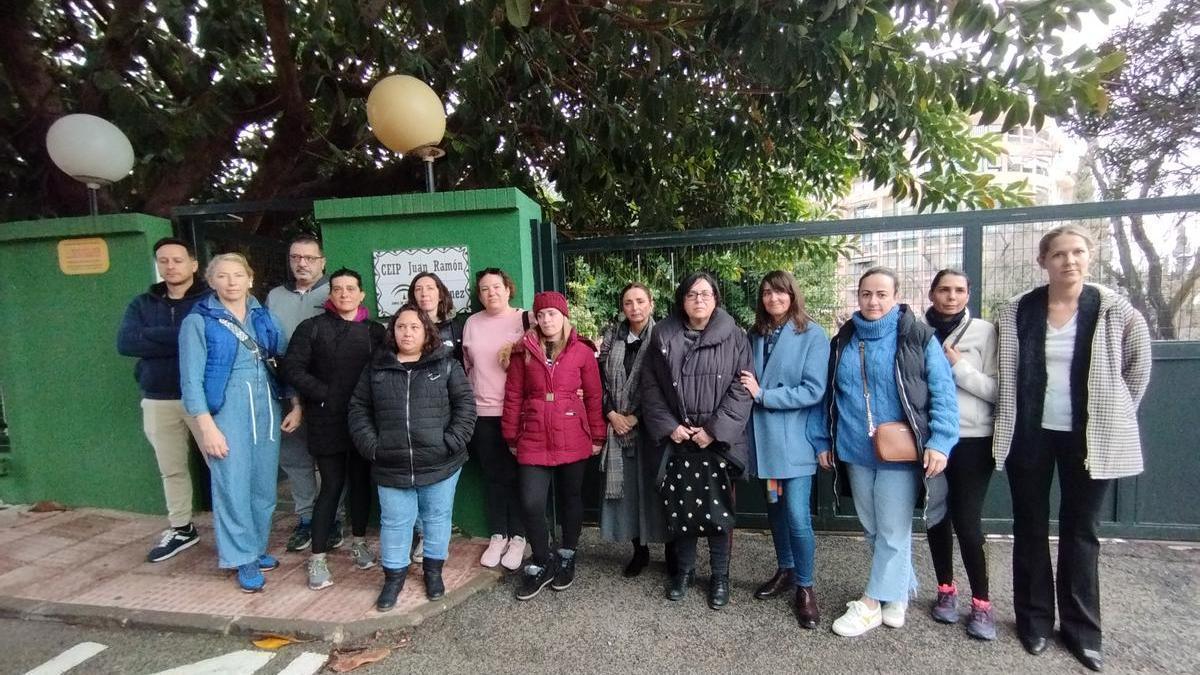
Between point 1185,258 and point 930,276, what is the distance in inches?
56.7

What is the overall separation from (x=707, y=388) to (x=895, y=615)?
4.48ft

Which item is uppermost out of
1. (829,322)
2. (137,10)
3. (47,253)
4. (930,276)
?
(137,10)

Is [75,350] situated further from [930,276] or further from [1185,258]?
[1185,258]

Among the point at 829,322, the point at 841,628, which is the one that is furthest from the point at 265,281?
the point at 841,628

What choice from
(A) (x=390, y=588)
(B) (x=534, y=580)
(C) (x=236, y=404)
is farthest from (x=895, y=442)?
(C) (x=236, y=404)

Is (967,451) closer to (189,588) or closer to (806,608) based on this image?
(806,608)

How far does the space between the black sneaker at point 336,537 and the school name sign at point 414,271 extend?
1.36m

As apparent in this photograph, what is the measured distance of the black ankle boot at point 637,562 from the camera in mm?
3340

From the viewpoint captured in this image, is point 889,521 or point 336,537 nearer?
point 889,521

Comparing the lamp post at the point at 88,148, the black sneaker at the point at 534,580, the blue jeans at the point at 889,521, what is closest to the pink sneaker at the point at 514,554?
the black sneaker at the point at 534,580

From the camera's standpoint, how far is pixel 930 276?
3.64 m

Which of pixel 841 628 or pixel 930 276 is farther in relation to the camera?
pixel 930 276

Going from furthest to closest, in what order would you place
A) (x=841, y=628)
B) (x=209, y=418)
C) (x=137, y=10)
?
(x=137, y=10), (x=209, y=418), (x=841, y=628)

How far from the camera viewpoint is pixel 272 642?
2.75 meters
